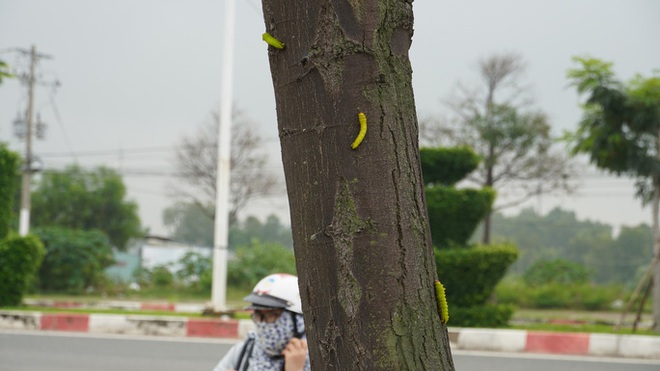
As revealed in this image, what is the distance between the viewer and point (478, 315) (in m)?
11.0

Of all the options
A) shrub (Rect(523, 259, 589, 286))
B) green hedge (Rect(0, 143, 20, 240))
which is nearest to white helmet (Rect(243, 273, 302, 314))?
green hedge (Rect(0, 143, 20, 240))

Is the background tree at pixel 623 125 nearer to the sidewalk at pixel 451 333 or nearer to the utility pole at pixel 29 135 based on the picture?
the sidewalk at pixel 451 333

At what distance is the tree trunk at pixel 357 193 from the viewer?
1.49 meters

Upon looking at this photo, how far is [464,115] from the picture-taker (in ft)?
79.0

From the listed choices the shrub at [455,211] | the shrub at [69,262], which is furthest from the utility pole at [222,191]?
the shrub at [69,262]

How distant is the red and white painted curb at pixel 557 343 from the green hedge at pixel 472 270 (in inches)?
30.4

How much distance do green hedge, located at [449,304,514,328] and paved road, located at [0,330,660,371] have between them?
1.08 metres

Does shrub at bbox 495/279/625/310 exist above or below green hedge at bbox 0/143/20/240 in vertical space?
below

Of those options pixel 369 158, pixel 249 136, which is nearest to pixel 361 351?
pixel 369 158

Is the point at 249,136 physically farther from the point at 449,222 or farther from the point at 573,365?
the point at 573,365

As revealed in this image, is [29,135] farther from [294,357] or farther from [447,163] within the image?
[294,357]

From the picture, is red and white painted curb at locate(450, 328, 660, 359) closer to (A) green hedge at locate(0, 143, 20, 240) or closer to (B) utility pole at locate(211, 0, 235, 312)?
(B) utility pole at locate(211, 0, 235, 312)

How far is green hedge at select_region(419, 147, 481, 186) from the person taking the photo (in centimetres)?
1130

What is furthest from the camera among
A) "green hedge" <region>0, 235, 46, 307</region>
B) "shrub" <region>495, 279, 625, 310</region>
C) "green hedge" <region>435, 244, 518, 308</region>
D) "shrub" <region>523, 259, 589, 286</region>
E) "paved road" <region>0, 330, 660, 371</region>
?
"shrub" <region>523, 259, 589, 286</region>
